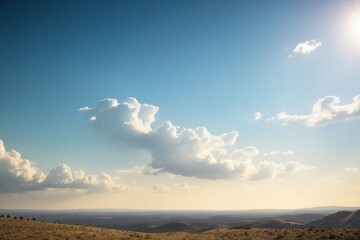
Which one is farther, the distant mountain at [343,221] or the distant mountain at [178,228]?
the distant mountain at [178,228]

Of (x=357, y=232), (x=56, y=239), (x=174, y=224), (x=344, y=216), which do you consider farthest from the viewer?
(x=174, y=224)

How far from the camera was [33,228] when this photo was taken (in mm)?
42500

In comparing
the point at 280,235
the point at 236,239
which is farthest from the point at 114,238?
the point at 280,235

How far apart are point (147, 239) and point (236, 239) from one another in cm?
1125

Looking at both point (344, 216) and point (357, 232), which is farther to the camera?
point (344, 216)

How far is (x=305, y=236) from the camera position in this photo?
38.7m

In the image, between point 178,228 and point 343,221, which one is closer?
point 343,221

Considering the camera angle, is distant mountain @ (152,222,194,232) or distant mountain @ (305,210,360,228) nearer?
distant mountain @ (305,210,360,228)

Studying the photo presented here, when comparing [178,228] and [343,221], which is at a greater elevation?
[343,221]

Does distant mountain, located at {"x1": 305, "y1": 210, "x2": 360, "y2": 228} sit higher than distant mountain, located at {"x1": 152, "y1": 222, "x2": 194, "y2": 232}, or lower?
higher

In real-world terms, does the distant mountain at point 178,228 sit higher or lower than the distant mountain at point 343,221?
lower

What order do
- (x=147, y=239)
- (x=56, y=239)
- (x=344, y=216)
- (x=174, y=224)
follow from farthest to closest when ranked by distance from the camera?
(x=174, y=224) < (x=344, y=216) < (x=147, y=239) < (x=56, y=239)

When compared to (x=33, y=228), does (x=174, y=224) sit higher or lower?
lower

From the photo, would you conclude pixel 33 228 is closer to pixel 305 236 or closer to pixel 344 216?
pixel 305 236
